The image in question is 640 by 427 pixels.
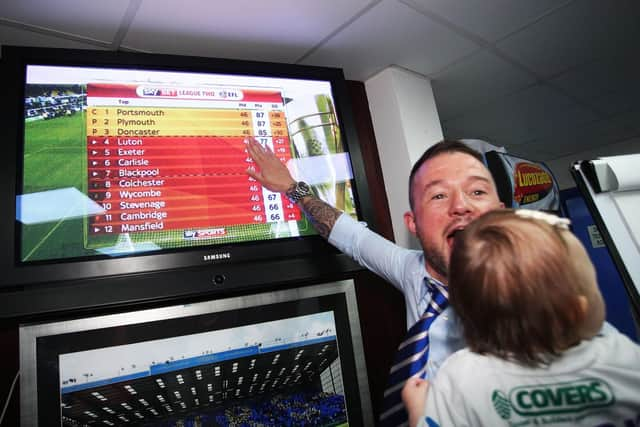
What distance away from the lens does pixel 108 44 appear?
1.63 m

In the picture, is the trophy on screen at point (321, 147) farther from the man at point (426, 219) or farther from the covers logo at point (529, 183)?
the covers logo at point (529, 183)

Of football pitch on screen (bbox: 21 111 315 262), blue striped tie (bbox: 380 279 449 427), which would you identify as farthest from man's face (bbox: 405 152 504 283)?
football pitch on screen (bbox: 21 111 315 262)

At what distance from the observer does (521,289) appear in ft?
2.64

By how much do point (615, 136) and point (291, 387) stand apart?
4805 mm

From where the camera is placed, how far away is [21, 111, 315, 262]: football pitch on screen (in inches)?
48.9

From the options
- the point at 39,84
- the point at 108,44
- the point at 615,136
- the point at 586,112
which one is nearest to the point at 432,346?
the point at 39,84

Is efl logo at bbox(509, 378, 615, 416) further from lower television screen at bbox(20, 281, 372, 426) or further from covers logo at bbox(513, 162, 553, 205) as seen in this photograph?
covers logo at bbox(513, 162, 553, 205)

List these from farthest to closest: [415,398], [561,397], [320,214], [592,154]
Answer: [592,154]
[320,214]
[415,398]
[561,397]

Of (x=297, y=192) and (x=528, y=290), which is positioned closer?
(x=528, y=290)

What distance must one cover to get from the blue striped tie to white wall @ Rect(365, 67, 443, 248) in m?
0.78

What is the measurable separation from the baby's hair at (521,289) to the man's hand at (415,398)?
19 centimetres

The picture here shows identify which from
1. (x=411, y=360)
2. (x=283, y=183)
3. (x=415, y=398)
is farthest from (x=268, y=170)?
(x=415, y=398)

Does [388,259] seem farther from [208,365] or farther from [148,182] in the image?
[148,182]

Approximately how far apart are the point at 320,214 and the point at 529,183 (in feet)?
3.04
